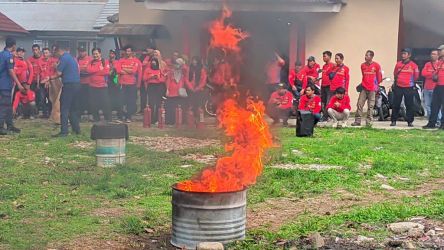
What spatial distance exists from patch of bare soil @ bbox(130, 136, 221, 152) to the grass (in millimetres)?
338

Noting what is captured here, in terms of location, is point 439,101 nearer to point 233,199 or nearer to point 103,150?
point 103,150

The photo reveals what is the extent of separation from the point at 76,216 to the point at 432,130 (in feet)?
34.3

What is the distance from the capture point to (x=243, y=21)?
26.5 ft

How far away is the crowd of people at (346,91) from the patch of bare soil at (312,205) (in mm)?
6453

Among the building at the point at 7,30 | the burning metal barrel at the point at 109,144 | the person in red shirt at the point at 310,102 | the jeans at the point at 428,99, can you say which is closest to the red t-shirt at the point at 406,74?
the jeans at the point at 428,99

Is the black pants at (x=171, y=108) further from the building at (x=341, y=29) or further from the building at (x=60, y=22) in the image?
the building at (x=60, y=22)

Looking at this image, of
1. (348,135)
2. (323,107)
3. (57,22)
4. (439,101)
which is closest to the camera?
(348,135)

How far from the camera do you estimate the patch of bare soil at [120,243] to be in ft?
20.6

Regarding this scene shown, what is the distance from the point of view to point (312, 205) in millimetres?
7938

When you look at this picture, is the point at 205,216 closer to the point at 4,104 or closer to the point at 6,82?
the point at 6,82

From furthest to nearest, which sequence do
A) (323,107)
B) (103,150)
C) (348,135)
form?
(323,107) → (348,135) → (103,150)

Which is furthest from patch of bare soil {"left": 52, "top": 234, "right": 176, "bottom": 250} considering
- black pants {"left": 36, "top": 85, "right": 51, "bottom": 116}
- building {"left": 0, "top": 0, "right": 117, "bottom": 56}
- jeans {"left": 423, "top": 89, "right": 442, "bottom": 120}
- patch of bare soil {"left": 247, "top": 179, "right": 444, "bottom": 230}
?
building {"left": 0, "top": 0, "right": 117, "bottom": 56}

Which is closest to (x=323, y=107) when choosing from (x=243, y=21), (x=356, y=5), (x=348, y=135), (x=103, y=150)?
(x=348, y=135)

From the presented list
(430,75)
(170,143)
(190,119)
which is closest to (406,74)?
(430,75)
